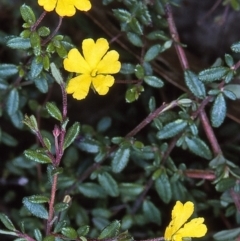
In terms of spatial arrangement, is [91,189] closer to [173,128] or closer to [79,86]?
[173,128]

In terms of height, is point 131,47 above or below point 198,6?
above

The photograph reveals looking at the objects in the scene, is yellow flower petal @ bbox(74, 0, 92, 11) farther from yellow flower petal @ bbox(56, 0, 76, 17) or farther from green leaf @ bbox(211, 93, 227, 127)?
green leaf @ bbox(211, 93, 227, 127)

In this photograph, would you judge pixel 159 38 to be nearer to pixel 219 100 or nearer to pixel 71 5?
pixel 219 100

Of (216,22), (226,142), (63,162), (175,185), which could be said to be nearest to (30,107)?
(63,162)

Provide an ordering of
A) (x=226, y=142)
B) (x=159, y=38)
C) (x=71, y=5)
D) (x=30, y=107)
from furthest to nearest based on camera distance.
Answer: (x=226, y=142), (x=30, y=107), (x=159, y=38), (x=71, y=5)

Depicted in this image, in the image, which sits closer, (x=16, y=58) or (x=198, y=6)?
(x=16, y=58)

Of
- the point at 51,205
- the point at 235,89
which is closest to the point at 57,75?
the point at 51,205

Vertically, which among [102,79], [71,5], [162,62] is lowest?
[162,62]
